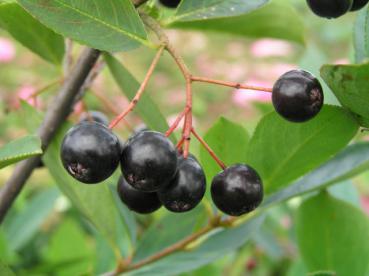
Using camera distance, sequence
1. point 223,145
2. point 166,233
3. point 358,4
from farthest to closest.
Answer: point 166,233, point 223,145, point 358,4

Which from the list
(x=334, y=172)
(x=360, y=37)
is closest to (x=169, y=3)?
(x=360, y=37)

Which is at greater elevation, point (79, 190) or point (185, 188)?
point (185, 188)

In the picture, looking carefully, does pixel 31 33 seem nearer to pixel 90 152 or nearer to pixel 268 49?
pixel 90 152

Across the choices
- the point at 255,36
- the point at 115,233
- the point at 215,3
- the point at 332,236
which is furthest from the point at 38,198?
the point at 215,3

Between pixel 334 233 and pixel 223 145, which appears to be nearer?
pixel 223 145

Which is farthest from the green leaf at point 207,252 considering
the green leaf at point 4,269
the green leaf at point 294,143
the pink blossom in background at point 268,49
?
the pink blossom in background at point 268,49

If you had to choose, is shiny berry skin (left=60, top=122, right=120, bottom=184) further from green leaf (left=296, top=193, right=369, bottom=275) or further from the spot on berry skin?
green leaf (left=296, top=193, right=369, bottom=275)

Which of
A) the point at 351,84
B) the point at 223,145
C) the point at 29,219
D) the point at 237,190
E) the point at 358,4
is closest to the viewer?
the point at 351,84
